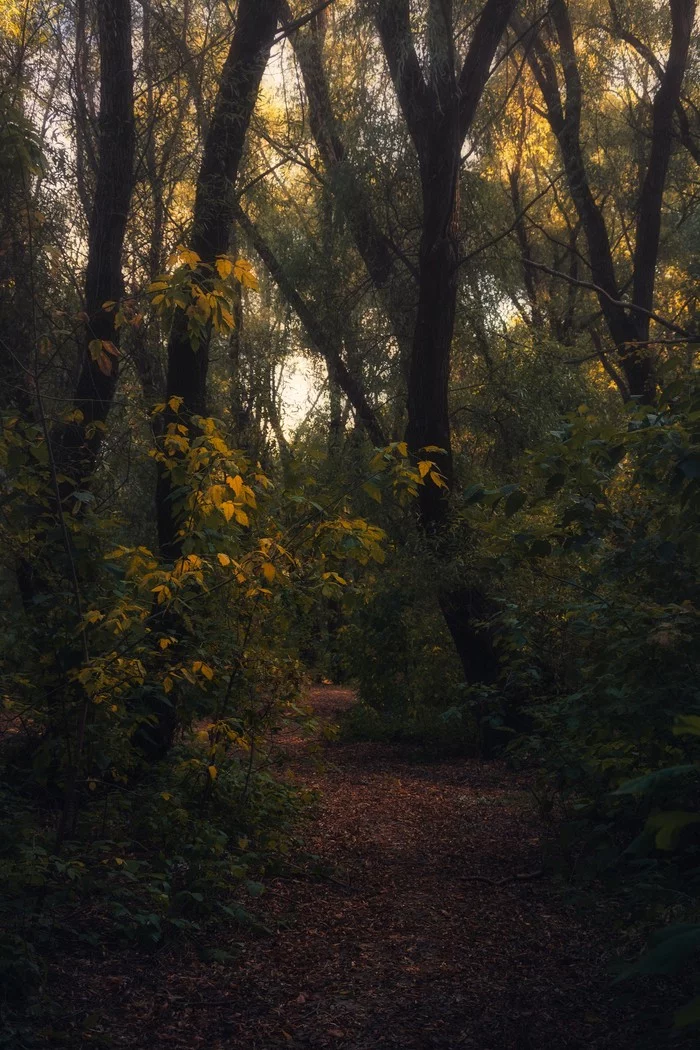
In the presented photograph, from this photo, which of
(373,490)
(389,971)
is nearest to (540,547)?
(373,490)

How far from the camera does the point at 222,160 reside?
7969 millimetres

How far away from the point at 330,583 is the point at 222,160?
4.50 m

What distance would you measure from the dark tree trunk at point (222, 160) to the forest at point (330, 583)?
0.10ft

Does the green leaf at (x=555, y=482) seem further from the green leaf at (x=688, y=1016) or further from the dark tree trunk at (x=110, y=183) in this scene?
the dark tree trunk at (x=110, y=183)

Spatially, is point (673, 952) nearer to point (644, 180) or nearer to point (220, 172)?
point (220, 172)

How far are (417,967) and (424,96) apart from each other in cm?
793

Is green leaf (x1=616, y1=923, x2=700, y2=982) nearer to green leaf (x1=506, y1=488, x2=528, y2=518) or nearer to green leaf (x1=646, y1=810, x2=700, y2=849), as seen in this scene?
green leaf (x1=646, y1=810, x2=700, y2=849)

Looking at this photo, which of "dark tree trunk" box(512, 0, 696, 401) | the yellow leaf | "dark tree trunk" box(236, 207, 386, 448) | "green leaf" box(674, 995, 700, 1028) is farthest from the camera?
"dark tree trunk" box(236, 207, 386, 448)

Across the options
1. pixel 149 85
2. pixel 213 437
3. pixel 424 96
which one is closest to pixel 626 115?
pixel 424 96

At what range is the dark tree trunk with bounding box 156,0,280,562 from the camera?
7.72 meters

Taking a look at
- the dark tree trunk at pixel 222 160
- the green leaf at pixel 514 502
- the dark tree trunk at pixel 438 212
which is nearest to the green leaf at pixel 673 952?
the green leaf at pixel 514 502

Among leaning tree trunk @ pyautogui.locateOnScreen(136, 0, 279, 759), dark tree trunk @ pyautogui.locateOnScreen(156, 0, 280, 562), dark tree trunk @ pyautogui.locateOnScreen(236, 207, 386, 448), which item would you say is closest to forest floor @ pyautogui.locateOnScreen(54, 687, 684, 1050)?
leaning tree trunk @ pyautogui.locateOnScreen(136, 0, 279, 759)

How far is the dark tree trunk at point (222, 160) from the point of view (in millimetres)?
7719

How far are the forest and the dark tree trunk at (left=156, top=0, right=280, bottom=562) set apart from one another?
0.10 ft
